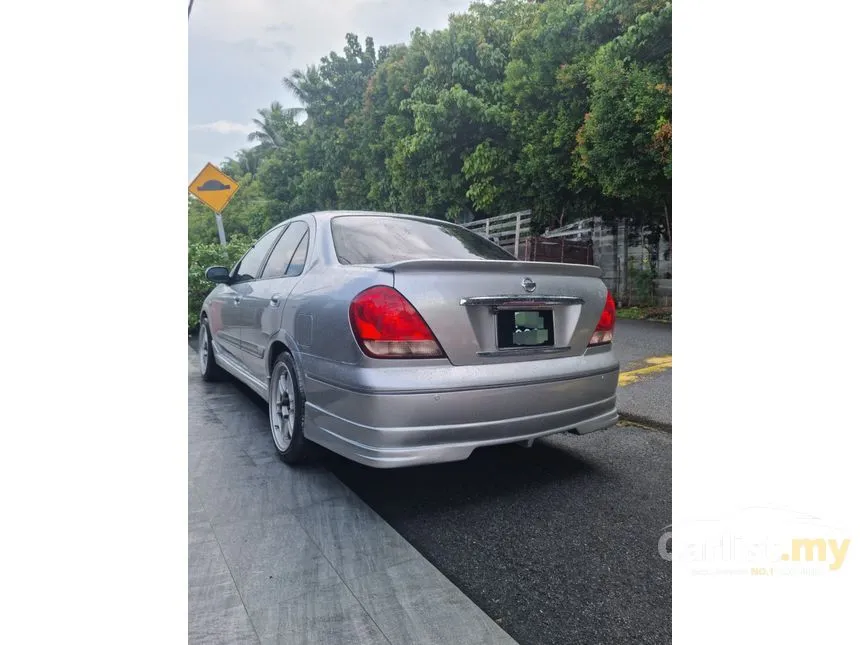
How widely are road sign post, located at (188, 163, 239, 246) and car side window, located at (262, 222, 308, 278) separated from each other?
17.5 feet

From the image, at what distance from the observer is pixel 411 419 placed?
2.37m

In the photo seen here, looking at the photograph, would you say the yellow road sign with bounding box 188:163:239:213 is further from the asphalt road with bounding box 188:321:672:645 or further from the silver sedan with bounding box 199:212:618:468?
the asphalt road with bounding box 188:321:672:645

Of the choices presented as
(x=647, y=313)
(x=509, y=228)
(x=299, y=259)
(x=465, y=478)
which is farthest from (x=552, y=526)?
(x=509, y=228)

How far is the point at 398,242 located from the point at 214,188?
6686 mm

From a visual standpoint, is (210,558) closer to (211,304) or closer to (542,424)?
(542,424)

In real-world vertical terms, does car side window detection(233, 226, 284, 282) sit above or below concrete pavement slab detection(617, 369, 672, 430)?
above

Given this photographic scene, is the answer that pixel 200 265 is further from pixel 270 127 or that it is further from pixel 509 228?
pixel 270 127

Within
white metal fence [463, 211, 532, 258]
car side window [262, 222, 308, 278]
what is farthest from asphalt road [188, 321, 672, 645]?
white metal fence [463, 211, 532, 258]

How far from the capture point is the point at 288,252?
146 inches

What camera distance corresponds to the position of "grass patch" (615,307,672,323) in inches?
370

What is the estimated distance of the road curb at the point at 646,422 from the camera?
3795mm

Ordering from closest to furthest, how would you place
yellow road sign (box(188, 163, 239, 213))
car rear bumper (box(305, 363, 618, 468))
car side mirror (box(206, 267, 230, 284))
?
car rear bumper (box(305, 363, 618, 468))
car side mirror (box(206, 267, 230, 284))
yellow road sign (box(188, 163, 239, 213))
